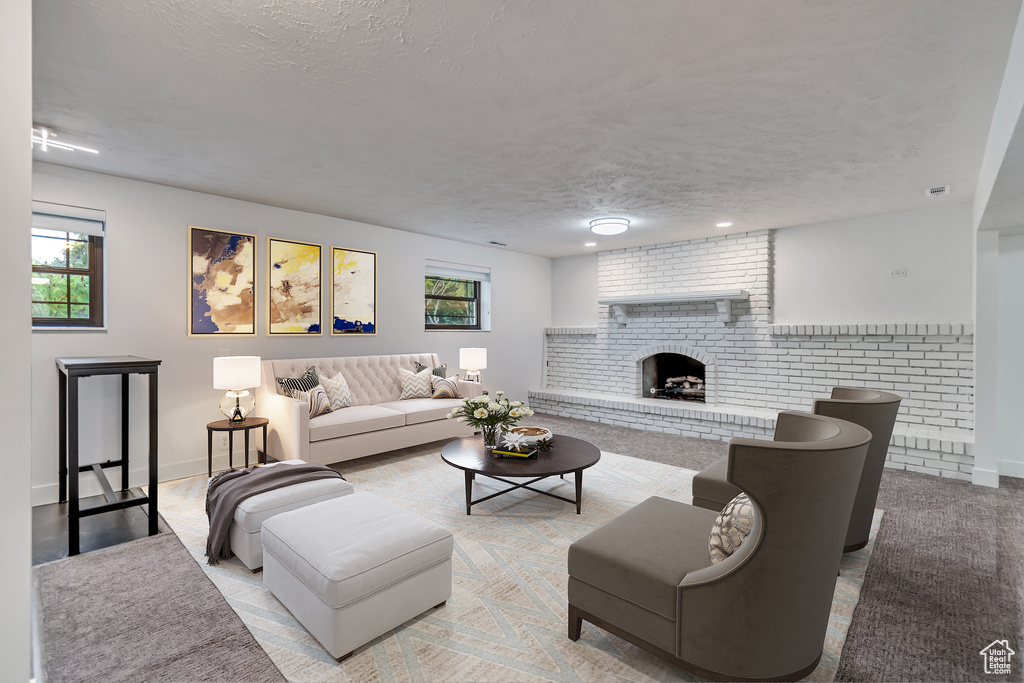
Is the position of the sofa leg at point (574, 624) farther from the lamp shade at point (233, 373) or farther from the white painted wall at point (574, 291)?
the white painted wall at point (574, 291)

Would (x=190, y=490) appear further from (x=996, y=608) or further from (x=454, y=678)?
(x=996, y=608)

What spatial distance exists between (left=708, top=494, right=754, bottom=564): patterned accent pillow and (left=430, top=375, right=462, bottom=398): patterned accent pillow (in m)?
3.89

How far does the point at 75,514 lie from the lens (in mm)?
2607

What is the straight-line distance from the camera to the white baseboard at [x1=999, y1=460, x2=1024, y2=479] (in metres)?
4.09

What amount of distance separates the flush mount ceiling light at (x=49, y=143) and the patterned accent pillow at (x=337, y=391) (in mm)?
2403

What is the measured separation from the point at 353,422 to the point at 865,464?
370cm

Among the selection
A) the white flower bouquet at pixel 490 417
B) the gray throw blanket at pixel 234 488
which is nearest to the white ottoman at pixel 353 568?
the gray throw blanket at pixel 234 488

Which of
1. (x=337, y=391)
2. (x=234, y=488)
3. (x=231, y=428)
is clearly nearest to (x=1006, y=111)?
(x=234, y=488)

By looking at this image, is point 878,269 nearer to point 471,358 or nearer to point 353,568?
point 471,358

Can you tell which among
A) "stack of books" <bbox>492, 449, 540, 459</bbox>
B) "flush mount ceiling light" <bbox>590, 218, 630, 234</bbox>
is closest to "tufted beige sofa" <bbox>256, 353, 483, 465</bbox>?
"stack of books" <bbox>492, 449, 540, 459</bbox>

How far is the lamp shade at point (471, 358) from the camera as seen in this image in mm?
5820

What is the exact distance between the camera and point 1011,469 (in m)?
4.12

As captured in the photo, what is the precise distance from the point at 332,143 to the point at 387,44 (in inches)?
48.6

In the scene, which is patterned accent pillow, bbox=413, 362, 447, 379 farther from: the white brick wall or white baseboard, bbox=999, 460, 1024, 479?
white baseboard, bbox=999, 460, 1024, 479
